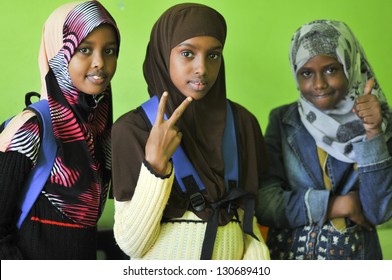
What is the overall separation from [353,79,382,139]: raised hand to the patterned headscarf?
2.34 ft

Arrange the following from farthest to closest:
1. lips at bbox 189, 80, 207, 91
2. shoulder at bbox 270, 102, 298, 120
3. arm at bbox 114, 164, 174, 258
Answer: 1. shoulder at bbox 270, 102, 298, 120
2. lips at bbox 189, 80, 207, 91
3. arm at bbox 114, 164, 174, 258

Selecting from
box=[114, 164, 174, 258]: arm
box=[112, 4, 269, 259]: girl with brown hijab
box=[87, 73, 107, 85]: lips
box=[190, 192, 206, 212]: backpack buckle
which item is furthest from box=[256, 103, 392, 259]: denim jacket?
box=[87, 73, 107, 85]: lips

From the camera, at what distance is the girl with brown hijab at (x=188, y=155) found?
1.34 m

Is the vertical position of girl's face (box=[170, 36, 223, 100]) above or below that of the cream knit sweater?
above

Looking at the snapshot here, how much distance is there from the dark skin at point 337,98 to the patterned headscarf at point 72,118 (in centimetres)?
59

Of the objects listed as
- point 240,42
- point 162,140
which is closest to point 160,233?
point 162,140

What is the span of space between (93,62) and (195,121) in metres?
0.31

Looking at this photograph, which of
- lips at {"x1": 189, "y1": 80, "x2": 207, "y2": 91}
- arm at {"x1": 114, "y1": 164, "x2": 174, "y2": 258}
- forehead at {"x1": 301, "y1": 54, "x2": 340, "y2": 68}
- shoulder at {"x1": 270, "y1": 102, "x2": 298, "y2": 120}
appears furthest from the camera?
shoulder at {"x1": 270, "y1": 102, "x2": 298, "y2": 120}

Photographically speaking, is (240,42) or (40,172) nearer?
(40,172)

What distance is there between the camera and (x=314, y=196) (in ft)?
5.42

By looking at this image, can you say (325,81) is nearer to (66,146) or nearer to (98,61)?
(98,61)

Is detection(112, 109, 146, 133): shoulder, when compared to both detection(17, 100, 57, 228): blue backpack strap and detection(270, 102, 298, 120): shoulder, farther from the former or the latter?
detection(270, 102, 298, 120): shoulder

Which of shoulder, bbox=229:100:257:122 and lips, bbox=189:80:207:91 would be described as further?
shoulder, bbox=229:100:257:122

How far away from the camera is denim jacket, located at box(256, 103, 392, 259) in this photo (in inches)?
63.8
